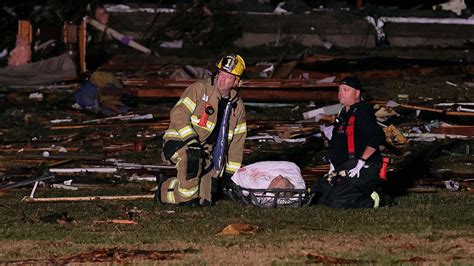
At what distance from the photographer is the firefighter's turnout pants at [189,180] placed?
12.7 m

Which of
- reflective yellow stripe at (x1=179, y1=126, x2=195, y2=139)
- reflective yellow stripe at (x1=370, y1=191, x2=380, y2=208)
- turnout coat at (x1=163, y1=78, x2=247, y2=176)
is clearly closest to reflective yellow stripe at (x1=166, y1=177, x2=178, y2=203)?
turnout coat at (x1=163, y1=78, x2=247, y2=176)

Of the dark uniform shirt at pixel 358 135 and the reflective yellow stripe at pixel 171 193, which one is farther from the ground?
the dark uniform shirt at pixel 358 135

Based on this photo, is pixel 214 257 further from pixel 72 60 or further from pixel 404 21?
pixel 404 21

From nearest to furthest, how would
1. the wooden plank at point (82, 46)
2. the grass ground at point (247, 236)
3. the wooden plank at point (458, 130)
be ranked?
the grass ground at point (247, 236) → the wooden plank at point (458, 130) → the wooden plank at point (82, 46)

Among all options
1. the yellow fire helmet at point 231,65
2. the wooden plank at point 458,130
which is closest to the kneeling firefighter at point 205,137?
the yellow fire helmet at point 231,65

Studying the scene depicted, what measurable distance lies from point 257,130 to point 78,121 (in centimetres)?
352

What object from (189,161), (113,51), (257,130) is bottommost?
(113,51)

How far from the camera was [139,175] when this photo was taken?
627 inches

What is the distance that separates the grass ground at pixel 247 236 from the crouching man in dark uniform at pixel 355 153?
28 cm

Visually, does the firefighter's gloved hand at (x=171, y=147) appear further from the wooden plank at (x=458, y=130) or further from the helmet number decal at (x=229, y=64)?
the wooden plank at (x=458, y=130)

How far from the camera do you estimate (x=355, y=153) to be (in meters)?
12.6

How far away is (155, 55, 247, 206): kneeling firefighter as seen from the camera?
12.8 metres

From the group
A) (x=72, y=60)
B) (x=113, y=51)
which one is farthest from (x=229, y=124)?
(x=113, y=51)

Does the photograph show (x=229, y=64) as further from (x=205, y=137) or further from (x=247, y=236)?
(x=247, y=236)
